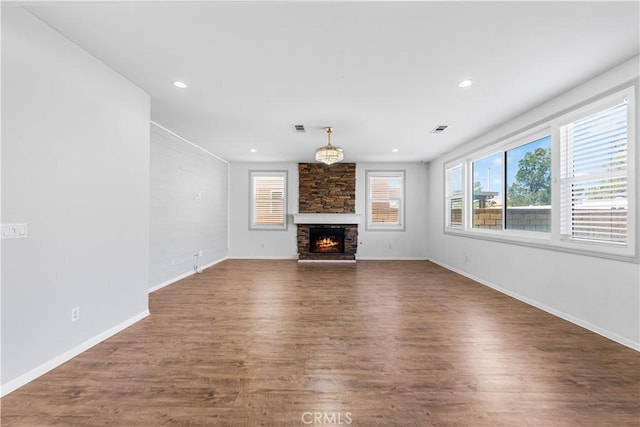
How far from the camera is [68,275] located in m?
2.22

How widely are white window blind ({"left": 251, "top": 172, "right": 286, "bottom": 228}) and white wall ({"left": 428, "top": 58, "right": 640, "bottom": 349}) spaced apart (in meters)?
4.71

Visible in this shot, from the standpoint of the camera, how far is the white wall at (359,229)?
24.4 feet

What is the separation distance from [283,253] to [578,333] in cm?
601

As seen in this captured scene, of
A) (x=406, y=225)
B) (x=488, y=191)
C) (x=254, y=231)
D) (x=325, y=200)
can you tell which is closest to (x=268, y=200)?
(x=254, y=231)

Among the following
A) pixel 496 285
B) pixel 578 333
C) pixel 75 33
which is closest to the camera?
pixel 75 33

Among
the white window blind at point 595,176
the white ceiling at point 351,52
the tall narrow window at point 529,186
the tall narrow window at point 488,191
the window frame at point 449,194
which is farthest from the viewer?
the window frame at point 449,194

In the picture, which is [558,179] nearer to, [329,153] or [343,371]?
[329,153]

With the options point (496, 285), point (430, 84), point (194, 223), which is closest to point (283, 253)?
point (194, 223)

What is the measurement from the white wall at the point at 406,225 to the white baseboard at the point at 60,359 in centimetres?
568

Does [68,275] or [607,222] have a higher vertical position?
[607,222]

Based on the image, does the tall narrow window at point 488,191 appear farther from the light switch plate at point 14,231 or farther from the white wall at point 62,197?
the light switch plate at point 14,231

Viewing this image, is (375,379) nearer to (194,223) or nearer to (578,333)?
(578,333)

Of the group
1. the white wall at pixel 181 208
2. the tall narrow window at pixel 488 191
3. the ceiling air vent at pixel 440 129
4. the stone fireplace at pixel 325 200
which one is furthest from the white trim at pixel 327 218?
the ceiling air vent at pixel 440 129

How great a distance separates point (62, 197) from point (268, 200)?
214 inches
